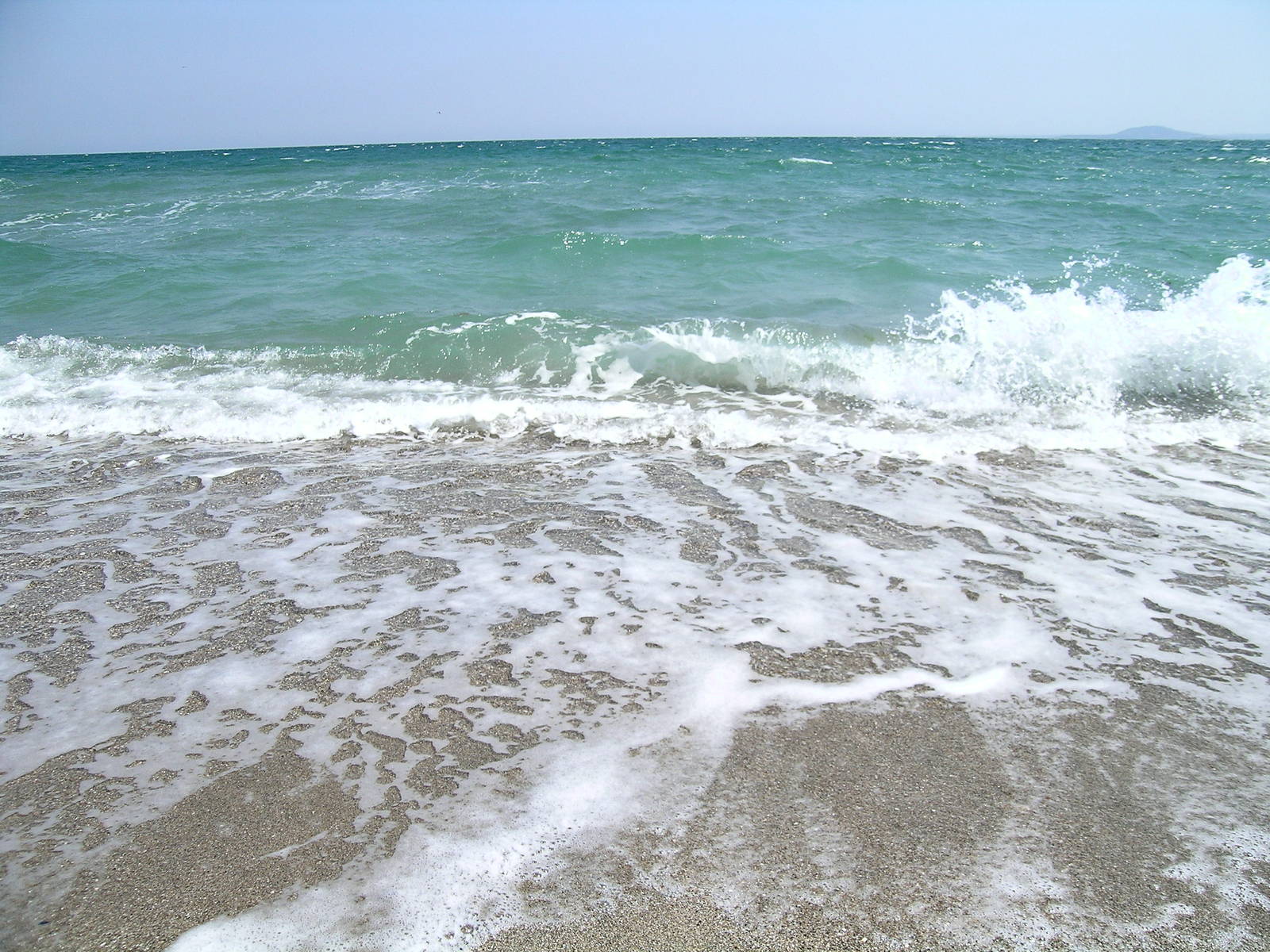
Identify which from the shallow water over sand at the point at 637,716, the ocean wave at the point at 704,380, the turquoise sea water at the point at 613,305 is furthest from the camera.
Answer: the turquoise sea water at the point at 613,305

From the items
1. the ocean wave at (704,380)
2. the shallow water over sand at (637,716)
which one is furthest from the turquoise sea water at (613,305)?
the shallow water over sand at (637,716)

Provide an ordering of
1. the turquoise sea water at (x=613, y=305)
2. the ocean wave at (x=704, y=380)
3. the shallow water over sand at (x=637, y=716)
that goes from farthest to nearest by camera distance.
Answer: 1. the turquoise sea water at (x=613, y=305)
2. the ocean wave at (x=704, y=380)
3. the shallow water over sand at (x=637, y=716)

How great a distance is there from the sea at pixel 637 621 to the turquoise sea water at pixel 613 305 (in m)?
0.07

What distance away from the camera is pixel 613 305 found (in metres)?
8.75

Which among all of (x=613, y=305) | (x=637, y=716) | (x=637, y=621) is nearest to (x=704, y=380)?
(x=613, y=305)

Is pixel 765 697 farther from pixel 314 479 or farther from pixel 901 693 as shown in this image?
pixel 314 479

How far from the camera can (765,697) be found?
8.38 feet

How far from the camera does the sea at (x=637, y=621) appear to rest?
1876 millimetres

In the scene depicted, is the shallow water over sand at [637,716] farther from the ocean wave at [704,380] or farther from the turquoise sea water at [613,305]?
the turquoise sea water at [613,305]

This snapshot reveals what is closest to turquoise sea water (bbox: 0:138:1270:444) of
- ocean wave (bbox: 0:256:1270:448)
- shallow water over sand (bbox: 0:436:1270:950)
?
ocean wave (bbox: 0:256:1270:448)

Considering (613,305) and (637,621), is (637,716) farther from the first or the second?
(613,305)

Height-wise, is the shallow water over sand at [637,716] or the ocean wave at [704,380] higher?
the ocean wave at [704,380]

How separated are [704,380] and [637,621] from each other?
12.9 feet

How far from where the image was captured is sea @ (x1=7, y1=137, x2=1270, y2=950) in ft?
6.15
